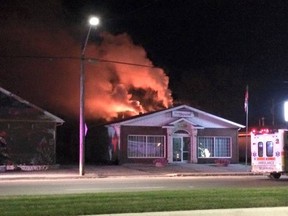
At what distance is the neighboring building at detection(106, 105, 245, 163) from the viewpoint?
39094 millimetres

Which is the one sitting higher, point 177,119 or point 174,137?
point 177,119

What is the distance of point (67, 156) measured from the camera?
50.5 meters

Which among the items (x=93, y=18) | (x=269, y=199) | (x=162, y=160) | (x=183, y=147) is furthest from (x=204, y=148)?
(x=269, y=199)

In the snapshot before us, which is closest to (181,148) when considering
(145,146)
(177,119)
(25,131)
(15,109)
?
(177,119)

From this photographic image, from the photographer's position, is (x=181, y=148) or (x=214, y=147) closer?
(x=181, y=148)

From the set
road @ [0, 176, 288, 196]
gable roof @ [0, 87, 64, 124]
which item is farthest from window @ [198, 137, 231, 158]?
road @ [0, 176, 288, 196]

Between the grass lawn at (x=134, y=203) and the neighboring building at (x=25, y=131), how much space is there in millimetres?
21460

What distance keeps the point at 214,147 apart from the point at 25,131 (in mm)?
14808

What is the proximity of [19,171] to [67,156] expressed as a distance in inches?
704

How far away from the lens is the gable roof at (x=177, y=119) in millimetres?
39312

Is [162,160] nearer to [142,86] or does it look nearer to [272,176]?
[272,176]

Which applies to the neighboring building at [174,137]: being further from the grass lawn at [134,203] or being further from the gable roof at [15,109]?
the grass lawn at [134,203]

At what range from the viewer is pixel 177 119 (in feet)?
133

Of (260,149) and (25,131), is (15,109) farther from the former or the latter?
(260,149)
